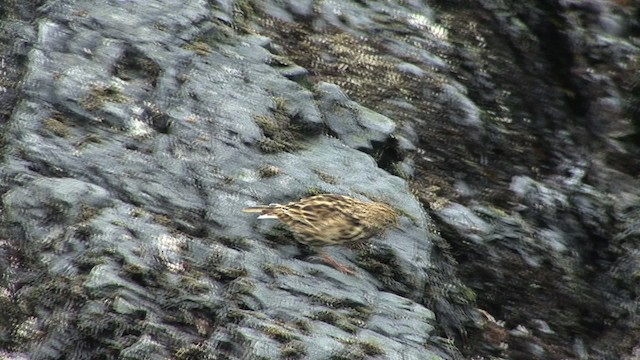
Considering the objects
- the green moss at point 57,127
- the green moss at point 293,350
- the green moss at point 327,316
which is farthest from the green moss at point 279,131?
the green moss at point 293,350

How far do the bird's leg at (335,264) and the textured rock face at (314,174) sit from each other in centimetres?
9

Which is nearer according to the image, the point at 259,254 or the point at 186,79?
the point at 259,254

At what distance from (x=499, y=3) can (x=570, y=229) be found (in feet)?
14.2

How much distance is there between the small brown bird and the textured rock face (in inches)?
7.8

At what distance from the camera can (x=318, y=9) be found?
1344cm

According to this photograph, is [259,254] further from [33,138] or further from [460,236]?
[460,236]

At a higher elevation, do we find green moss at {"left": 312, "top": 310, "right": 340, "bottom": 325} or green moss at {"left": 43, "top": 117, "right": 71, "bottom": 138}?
green moss at {"left": 43, "top": 117, "right": 71, "bottom": 138}

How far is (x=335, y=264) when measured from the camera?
8891 millimetres

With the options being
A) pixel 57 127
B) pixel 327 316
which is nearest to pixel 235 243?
pixel 327 316

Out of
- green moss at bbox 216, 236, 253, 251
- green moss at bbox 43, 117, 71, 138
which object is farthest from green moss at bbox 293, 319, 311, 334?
green moss at bbox 43, 117, 71, 138

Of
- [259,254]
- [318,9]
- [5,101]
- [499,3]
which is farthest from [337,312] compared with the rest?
[499,3]

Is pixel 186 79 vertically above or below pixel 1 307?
above

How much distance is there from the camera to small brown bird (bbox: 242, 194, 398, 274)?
8.84m

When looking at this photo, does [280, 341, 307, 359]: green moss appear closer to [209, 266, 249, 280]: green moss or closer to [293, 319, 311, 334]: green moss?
[293, 319, 311, 334]: green moss
